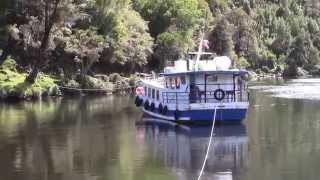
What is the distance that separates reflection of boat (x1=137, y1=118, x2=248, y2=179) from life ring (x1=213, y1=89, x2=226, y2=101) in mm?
2252

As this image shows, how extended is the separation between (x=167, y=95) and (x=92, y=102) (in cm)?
2150

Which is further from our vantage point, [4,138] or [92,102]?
[92,102]

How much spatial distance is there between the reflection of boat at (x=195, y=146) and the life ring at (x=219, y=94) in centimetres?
225

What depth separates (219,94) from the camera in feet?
147

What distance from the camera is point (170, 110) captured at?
4669cm

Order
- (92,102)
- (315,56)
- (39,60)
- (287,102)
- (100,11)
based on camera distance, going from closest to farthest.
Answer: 1. (287,102)
2. (92,102)
3. (39,60)
4. (100,11)
5. (315,56)

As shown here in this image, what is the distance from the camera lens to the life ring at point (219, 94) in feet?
147

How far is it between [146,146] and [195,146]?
105 inches

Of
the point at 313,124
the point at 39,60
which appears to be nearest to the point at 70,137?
the point at 313,124

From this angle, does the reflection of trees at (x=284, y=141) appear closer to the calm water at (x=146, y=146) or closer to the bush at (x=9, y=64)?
the calm water at (x=146, y=146)

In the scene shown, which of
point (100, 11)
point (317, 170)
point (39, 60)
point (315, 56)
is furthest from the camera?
point (315, 56)

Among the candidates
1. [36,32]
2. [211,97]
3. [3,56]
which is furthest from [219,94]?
[3,56]

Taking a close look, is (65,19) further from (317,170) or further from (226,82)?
(317,170)

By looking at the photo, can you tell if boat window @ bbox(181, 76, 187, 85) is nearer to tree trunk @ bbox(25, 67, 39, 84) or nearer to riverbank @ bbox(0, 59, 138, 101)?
riverbank @ bbox(0, 59, 138, 101)
